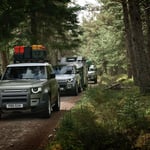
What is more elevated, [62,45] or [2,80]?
[62,45]

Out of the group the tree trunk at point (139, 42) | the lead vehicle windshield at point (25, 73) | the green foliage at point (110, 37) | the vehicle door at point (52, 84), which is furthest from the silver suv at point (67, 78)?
the lead vehicle windshield at point (25, 73)

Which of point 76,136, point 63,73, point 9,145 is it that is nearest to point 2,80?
point 9,145

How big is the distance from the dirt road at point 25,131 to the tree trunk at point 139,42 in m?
4.61

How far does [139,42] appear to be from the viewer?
18750 millimetres

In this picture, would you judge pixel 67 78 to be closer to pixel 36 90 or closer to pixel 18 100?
pixel 36 90

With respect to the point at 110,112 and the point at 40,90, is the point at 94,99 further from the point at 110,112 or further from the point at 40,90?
the point at 110,112

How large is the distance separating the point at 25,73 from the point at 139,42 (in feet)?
18.3

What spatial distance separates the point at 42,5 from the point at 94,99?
Result: 41.4 ft

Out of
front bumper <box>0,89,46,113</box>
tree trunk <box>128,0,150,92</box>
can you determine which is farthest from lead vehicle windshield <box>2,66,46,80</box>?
tree trunk <box>128,0,150,92</box>

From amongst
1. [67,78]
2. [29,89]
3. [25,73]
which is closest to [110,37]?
[67,78]

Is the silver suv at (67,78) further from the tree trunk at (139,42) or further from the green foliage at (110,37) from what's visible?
the tree trunk at (139,42)

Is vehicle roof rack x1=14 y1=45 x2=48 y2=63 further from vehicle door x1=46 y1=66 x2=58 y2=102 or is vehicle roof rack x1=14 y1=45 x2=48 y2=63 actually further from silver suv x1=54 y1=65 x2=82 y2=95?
vehicle door x1=46 y1=66 x2=58 y2=102

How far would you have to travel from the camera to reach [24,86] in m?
14.4

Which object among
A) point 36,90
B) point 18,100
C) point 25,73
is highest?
point 25,73
